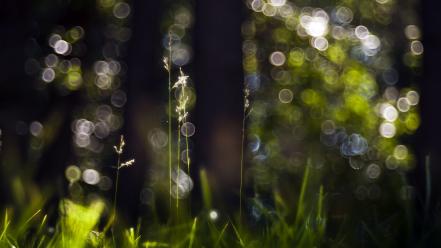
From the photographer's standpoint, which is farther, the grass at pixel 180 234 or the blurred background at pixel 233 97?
the blurred background at pixel 233 97

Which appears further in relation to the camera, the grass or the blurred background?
the blurred background

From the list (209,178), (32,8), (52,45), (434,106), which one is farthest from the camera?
(52,45)

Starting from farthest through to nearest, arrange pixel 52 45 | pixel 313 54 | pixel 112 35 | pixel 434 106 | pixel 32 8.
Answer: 1. pixel 112 35
2. pixel 313 54
3. pixel 52 45
4. pixel 32 8
5. pixel 434 106

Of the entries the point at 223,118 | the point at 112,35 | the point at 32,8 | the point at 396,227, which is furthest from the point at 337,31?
the point at 396,227

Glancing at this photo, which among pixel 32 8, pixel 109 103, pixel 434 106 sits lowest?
pixel 109 103

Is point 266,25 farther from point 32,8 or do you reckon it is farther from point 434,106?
point 434,106

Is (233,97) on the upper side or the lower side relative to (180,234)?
upper

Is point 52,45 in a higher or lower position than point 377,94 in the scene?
higher

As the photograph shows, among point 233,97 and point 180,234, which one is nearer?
point 180,234
